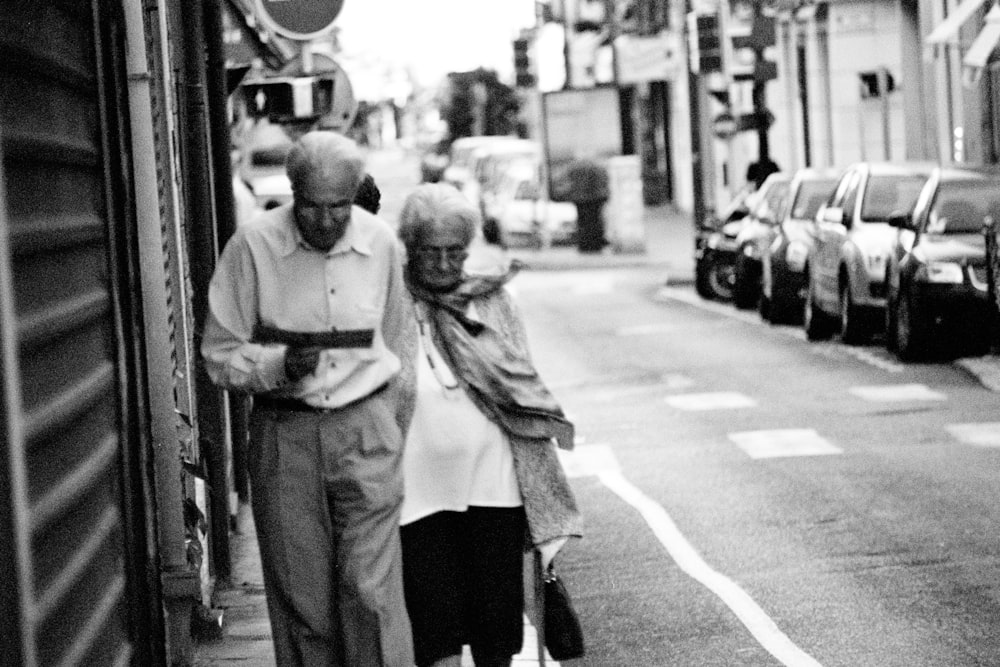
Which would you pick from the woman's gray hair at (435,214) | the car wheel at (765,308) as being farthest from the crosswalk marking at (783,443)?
the car wheel at (765,308)

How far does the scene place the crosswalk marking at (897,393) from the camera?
54.6 ft

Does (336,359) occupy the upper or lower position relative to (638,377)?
upper

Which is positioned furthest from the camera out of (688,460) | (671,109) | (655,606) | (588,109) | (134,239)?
(671,109)

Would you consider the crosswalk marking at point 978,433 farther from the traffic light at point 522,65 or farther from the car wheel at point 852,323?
the traffic light at point 522,65

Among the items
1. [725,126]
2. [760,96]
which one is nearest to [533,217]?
[725,126]

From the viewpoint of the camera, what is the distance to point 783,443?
14.2 meters

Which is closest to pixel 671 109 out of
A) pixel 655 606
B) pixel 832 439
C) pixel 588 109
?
pixel 588 109

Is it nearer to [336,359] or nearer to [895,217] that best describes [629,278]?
[895,217]

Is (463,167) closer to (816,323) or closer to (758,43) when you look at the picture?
(758,43)

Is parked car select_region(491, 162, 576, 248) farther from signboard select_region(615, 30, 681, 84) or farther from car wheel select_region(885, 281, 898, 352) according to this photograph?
car wheel select_region(885, 281, 898, 352)

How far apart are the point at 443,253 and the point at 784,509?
17.7 feet

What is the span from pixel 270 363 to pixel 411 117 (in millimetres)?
145841

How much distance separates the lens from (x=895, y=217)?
19.8 meters

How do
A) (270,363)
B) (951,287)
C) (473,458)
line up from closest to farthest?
(270,363)
(473,458)
(951,287)
